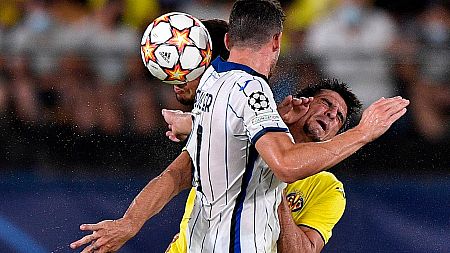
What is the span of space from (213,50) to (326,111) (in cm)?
48

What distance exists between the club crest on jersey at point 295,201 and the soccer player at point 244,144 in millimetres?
404

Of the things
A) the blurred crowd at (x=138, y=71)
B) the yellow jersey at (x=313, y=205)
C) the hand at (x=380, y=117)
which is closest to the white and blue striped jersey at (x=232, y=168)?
the hand at (x=380, y=117)

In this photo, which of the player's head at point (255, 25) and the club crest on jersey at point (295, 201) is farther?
the club crest on jersey at point (295, 201)

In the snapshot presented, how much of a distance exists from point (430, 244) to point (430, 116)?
138cm

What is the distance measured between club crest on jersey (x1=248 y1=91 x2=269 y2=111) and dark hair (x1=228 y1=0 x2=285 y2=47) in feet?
0.66

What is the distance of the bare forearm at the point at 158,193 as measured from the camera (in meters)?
2.80

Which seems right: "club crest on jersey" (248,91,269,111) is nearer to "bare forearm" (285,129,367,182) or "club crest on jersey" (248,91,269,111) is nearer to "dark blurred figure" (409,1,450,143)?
"bare forearm" (285,129,367,182)

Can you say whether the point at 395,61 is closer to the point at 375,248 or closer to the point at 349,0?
the point at 349,0

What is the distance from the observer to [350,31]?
611 centimetres

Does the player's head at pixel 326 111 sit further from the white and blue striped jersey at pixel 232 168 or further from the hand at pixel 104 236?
the hand at pixel 104 236

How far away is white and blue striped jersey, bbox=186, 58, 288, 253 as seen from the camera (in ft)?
Answer: 8.26

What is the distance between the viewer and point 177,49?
120 inches

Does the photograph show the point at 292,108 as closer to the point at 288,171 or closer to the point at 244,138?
the point at 244,138

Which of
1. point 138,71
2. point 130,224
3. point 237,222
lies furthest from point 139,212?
point 138,71
